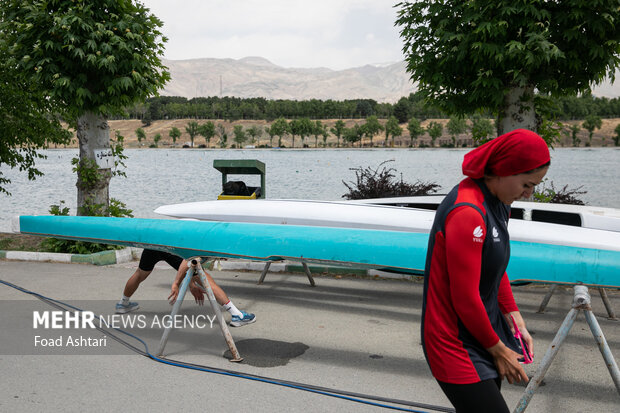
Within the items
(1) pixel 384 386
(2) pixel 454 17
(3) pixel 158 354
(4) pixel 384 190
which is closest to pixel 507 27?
(2) pixel 454 17

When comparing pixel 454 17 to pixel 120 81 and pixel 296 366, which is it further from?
pixel 296 366

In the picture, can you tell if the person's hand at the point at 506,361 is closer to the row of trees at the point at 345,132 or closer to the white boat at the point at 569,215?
the white boat at the point at 569,215

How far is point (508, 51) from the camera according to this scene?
820cm

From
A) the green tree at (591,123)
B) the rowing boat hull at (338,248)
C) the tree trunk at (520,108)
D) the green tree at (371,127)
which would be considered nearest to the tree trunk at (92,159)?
the rowing boat hull at (338,248)

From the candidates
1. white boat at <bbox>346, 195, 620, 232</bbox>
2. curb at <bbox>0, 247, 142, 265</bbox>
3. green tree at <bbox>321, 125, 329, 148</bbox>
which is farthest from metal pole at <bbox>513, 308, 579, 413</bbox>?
green tree at <bbox>321, 125, 329, 148</bbox>

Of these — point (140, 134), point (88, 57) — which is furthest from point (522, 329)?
point (140, 134)

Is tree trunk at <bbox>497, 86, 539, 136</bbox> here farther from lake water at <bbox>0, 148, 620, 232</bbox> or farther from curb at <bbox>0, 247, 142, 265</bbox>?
lake water at <bbox>0, 148, 620, 232</bbox>

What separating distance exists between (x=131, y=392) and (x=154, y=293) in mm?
3226

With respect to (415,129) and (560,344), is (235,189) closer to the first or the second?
(560,344)

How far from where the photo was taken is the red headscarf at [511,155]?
2041mm

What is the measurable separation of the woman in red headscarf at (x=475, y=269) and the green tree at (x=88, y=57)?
8.54 meters

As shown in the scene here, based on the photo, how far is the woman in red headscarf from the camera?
2.04 metres

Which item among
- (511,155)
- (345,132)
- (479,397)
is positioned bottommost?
(479,397)

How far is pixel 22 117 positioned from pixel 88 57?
3.42 metres
